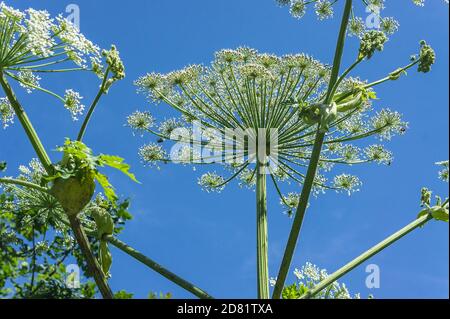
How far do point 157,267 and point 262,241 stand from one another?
6.10 feet

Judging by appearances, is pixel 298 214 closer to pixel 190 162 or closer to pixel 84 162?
pixel 84 162

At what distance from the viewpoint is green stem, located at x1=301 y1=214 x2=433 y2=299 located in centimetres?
578

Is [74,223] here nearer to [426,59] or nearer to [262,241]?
[262,241]

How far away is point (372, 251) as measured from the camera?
581 cm

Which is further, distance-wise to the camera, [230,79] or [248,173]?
[248,173]

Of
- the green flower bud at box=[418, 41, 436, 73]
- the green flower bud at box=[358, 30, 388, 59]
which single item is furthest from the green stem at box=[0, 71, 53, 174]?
the green flower bud at box=[418, 41, 436, 73]

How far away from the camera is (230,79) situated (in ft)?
35.1

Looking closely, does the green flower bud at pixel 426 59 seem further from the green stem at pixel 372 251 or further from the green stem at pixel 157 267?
the green stem at pixel 157 267

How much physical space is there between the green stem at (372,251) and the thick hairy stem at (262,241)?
88 centimetres

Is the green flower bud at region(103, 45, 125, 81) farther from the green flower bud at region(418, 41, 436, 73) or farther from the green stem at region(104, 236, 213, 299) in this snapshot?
the green flower bud at region(418, 41, 436, 73)

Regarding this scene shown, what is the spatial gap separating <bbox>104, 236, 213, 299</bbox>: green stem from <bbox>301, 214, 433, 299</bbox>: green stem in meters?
1.02
